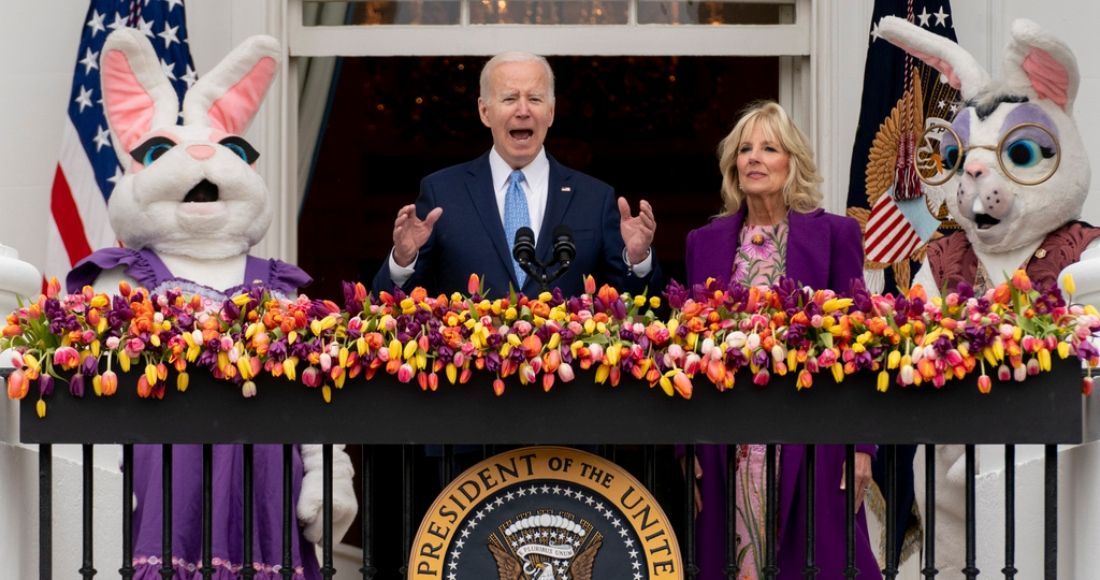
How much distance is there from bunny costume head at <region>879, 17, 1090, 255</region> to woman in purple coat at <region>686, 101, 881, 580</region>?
66 cm

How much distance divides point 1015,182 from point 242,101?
2.47 m

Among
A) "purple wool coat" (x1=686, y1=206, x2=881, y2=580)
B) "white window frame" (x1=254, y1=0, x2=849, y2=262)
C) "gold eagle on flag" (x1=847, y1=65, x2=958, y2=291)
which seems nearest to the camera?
"purple wool coat" (x1=686, y1=206, x2=881, y2=580)

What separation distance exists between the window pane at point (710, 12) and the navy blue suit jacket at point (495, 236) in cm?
220

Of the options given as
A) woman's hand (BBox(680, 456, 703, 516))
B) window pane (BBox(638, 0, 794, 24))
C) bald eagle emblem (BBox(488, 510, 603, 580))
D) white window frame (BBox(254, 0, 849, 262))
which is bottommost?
bald eagle emblem (BBox(488, 510, 603, 580))

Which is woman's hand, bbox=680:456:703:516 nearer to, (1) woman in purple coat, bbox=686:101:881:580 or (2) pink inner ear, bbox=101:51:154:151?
(1) woman in purple coat, bbox=686:101:881:580

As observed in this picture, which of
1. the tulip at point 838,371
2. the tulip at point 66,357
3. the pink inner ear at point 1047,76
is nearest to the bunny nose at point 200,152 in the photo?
the tulip at point 66,357

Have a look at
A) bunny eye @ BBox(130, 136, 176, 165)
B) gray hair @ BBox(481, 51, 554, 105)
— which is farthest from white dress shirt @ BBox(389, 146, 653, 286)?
bunny eye @ BBox(130, 136, 176, 165)

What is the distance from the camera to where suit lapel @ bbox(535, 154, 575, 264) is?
479cm

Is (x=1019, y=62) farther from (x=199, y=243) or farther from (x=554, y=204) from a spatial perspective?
(x=199, y=243)

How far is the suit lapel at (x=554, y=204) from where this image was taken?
479cm

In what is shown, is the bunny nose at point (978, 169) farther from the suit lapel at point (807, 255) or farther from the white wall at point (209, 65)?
the white wall at point (209, 65)

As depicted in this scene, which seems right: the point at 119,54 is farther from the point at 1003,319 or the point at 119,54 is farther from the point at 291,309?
the point at 1003,319

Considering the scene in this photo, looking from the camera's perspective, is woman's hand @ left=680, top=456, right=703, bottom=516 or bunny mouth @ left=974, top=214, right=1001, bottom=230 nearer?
woman's hand @ left=680, top=456, right=703, bottom=516

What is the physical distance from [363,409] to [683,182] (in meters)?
5.35
